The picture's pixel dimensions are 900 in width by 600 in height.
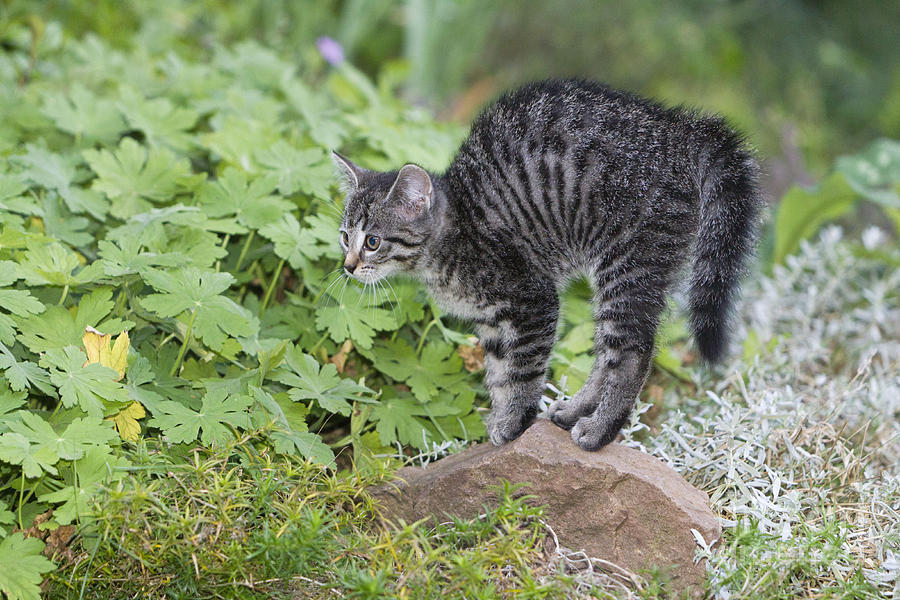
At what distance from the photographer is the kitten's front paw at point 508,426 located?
2.67 meters

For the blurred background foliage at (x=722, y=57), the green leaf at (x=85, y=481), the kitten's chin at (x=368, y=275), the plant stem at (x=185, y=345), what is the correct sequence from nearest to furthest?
the green leaf at (x=85, y=481), the plant stem at (x=185, y=345), the kitten's chin at (x=368, y=275), the blurred background foliage at (x=722, y=57)

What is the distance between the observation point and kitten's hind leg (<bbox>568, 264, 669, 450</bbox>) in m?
2.56

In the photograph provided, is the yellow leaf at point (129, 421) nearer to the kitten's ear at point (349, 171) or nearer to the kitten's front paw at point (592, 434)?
the kitten's ear at point (349, 171)

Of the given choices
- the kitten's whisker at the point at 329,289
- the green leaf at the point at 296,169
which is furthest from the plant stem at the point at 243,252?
the kitten's whisker at the point at 329,289

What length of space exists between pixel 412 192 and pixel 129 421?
1.19 meters

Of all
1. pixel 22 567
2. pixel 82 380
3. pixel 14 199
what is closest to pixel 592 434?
pixel 82 380

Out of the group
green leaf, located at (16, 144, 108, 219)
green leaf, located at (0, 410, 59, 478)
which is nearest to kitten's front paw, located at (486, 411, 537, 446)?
green leaf, located at (0, 410, 59, 478)

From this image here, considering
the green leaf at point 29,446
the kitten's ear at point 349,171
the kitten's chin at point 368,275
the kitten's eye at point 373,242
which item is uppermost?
the kitten's ear at point 349,171

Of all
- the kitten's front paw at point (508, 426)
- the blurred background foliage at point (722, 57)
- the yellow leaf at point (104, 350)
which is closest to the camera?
the yellow leaf at point (104, 350)

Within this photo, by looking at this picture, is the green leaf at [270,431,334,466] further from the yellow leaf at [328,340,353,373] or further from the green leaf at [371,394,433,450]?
the yellow leaf at [328,340,353,373]

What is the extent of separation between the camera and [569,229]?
274 cm

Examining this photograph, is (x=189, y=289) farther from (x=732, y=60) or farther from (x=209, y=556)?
(x=732, y=60)

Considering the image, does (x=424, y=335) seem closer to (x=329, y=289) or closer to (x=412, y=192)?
(x=329, y=289)

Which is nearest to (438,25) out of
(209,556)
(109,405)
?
(109,405)
